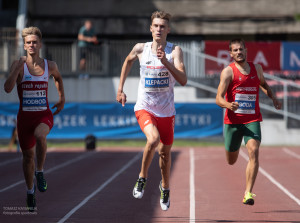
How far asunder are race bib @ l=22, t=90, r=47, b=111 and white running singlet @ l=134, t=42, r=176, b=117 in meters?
1.21

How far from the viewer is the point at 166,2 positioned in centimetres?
3083

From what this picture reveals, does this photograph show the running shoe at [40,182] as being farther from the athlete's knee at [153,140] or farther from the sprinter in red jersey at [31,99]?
the athlete's knee at [153,140]

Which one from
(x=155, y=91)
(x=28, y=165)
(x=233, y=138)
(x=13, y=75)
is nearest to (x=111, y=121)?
(x=233, y=138)

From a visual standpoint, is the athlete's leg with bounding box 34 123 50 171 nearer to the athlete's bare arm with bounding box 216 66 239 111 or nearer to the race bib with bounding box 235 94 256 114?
the athlete's bare arm with bounding box 216 66 239 111

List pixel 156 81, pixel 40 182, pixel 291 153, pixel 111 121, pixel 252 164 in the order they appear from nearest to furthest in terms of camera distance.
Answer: pixel 156 81
pixel 40 182
pixel 252 164
pixel 291 153
pixel 111 121

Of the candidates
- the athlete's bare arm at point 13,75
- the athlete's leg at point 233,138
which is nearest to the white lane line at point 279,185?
the athlete's leg at point 233,138

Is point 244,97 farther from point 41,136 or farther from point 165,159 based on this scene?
point 41,136

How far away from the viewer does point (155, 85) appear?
328 inches

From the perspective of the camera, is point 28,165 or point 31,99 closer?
point 31,99

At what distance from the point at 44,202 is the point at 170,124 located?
2890 mm

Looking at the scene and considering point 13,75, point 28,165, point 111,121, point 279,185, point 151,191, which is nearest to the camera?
point 13,75

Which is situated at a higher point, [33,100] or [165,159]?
[33,100]

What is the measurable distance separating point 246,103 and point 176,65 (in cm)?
154

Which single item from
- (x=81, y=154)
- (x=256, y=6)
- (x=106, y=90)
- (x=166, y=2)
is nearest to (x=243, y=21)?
(x=256, y=6)
